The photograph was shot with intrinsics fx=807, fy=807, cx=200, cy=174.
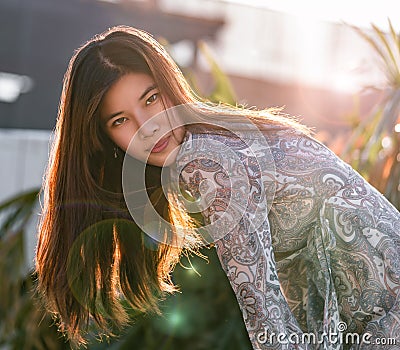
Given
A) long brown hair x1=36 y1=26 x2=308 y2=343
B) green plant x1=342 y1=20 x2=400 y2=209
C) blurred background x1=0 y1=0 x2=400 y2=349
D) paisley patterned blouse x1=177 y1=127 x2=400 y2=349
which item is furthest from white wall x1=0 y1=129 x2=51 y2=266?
paisley patterned blouse x1=177 y1=127 x2=400 y2=349

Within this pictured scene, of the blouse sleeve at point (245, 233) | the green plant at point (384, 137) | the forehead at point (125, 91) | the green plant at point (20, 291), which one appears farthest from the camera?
the green plant at point (20, 291)

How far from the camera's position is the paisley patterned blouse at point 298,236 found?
157 cm

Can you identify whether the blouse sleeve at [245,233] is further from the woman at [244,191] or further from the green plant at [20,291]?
the green plant at [20,291]

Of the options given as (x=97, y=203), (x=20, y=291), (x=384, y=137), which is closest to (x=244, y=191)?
(x=97, y=203)

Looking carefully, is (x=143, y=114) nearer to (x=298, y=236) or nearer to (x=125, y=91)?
(x=125, y=91)

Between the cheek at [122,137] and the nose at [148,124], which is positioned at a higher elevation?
the nose at [148,124]

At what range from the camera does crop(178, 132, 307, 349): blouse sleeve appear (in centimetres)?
155

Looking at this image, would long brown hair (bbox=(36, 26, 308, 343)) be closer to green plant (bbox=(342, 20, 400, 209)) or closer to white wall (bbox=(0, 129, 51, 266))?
green plant (bbox=(342, 20, 400, 209))

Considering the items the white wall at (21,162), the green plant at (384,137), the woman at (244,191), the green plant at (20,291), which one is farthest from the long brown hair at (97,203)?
the white wall at (21,162)

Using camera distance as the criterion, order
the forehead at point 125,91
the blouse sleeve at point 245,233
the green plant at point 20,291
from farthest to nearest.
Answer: the green plant at point 20,291 < the forehead at point 125,91 < the blouse sleeve at point 245,233

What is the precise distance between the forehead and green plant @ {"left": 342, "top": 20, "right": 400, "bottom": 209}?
43.2 inches

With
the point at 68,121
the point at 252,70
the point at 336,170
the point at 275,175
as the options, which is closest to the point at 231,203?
the point at 275,175

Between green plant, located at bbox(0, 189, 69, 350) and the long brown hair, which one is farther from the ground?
the long brown hair

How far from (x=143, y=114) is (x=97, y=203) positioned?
289 millimetres
